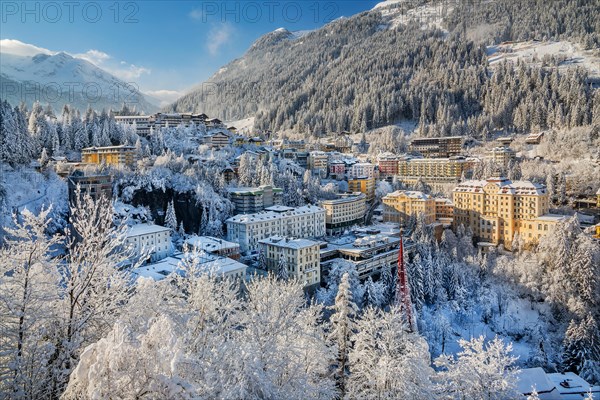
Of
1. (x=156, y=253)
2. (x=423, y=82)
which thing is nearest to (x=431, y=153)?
(x=423, y=82)

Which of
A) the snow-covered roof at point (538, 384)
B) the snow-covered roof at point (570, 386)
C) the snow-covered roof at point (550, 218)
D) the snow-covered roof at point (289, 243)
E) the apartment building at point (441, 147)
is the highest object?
the apartment building at point (441, 147)

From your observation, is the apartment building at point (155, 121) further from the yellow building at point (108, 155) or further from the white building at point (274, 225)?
the white building at point (274, 225)

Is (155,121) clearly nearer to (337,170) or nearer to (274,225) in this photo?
(337,170)

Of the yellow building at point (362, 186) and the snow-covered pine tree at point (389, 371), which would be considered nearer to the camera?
the snow-covered pine tree at point (389, 371)

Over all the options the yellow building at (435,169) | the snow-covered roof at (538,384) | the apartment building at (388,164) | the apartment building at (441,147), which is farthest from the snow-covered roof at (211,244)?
the apartment building at (441,147)

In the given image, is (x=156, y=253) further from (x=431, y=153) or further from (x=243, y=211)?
(x=431, y=153)

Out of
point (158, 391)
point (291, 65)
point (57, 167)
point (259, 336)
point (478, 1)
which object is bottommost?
point (259, 336)
